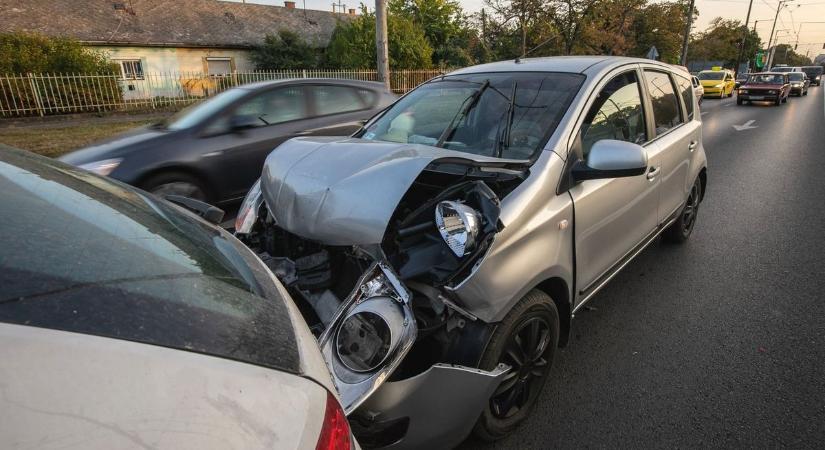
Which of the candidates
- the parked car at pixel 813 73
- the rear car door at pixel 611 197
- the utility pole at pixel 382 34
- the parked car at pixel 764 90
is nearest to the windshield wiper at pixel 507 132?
the rear car door at pixel 611 197

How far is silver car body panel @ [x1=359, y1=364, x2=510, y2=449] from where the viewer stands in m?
1.76

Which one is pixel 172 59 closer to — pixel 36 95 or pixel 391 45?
pixel 36 95

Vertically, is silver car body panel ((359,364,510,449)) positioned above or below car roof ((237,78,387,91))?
below

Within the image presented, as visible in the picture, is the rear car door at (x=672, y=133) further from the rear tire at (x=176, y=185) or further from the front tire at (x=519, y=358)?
the rear tire at (x=176, y=185)

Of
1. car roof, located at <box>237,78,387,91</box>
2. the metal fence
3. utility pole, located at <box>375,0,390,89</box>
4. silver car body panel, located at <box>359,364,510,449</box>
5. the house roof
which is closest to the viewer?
silver car body panel, located at <box>359,364,510,449</box>

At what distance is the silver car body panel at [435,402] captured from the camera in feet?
5.77

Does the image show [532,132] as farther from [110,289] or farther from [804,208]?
[804,208]

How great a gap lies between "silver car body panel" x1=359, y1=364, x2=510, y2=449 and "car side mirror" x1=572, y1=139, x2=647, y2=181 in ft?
3.72

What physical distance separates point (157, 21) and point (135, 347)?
3288cm

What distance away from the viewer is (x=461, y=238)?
1887 mm

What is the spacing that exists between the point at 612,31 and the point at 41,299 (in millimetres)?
35634

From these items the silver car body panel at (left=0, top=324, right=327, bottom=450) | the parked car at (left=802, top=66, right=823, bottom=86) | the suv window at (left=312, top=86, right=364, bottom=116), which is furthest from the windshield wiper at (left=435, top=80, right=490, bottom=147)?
the parked car at (left=802, top=66, right=823, bottom=86)

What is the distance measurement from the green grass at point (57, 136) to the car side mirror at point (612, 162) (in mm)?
9532

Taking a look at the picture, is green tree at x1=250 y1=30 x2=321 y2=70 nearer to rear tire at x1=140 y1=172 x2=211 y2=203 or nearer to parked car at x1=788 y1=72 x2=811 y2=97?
rear tire at x1=140 y1=172 x2=211 y2=203
